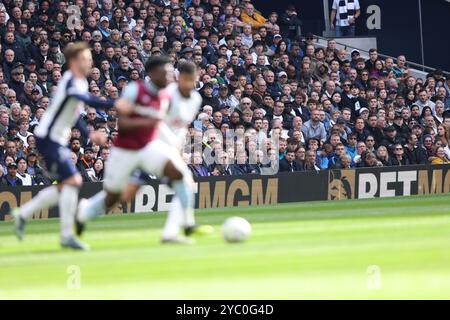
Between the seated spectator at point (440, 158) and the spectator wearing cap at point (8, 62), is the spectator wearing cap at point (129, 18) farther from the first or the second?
the seated spectator at point (440, 158)

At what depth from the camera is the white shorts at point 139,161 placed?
1345cm

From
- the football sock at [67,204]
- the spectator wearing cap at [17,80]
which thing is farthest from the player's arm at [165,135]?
the spectator wearing cap at [17,80]

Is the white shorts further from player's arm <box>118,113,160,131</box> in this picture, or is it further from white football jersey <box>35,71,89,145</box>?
white football jersey <box>35,71,89,145</box>

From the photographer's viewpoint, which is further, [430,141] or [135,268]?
[430,141]

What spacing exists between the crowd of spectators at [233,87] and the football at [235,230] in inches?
303

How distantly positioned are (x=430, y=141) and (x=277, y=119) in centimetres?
458

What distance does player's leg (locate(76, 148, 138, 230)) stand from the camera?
1357 centimetres

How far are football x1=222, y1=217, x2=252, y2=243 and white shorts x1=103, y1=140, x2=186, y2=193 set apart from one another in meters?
1.30

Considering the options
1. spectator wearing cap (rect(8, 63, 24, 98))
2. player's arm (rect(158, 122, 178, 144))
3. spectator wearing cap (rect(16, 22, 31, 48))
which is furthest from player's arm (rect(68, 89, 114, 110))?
spectator wearing cap (rect(16, 22, 31, 48))

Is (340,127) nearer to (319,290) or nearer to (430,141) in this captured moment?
(430,141)

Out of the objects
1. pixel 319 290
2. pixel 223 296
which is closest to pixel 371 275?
pixel 319 290

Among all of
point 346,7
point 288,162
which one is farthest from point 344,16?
point 288,162

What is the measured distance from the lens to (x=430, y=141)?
94.1ft

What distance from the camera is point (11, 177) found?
70.9ft
